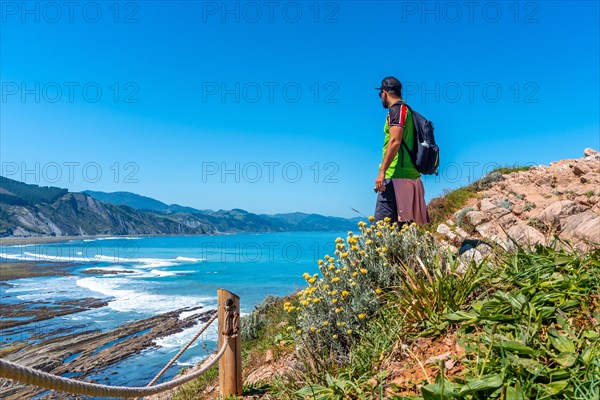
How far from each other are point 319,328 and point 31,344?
2229cm

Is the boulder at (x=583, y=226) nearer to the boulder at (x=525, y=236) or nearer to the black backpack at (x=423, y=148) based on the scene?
the boulder at (x=525, y=236)

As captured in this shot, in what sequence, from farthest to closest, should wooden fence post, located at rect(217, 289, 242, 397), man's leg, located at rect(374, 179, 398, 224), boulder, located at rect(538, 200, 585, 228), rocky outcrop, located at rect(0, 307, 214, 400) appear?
rocky outcrop, located at rect(0, 307, 214, 400) → boulder, located at rect(538, 200, 585, 228) → man's leg, located at rect(374, 179, 398, 224) → wooden fence post, located at rect(217, 289, 242, 397)

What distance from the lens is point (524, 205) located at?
10672 millimetres

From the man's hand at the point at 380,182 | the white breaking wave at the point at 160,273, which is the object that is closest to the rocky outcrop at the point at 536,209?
the man's hand at the point at 380,182

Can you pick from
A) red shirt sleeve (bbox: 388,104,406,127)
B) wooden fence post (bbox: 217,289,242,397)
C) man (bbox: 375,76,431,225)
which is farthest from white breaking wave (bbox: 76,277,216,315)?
red shirt sleeve (bbox: 388,104,406,127)

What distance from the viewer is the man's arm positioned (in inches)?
221

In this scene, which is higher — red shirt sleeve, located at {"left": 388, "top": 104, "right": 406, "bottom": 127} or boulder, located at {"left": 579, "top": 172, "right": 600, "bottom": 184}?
red shirt sleeve, located at {"left": 388, "top": 104, "right": 406, "bottom": 127}

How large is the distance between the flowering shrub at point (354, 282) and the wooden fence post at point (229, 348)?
29.6 inches

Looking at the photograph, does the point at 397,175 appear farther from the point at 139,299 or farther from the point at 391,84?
the point at 139,299

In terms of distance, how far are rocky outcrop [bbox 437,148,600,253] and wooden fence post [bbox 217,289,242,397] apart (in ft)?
11.2

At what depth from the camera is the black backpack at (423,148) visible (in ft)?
19.0

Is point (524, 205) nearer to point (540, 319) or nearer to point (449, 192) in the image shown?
point (449, 192)

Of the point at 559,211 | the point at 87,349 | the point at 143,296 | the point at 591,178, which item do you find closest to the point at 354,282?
the point at 559,211

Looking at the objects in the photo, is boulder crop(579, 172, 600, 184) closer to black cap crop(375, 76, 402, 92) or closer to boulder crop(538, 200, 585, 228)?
boulder crop(538, 200, 585, 228)
